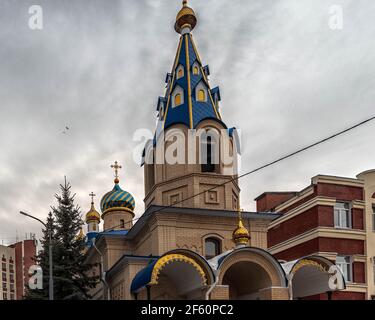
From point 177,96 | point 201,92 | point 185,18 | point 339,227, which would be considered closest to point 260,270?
point 339,227

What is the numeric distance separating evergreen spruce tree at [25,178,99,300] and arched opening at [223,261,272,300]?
23.3ft

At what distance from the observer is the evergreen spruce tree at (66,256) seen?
2716 cm

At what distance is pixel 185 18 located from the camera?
28844 millimetres

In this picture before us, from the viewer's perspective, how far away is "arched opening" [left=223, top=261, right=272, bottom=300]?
22.6m

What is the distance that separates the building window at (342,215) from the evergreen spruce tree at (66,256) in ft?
40.6

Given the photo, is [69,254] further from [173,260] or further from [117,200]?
[117,200]

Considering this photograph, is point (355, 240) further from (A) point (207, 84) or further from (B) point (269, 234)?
(A) point (207, 84)

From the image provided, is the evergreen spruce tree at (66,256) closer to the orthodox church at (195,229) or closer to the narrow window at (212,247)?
the orthodox church at (195,229)

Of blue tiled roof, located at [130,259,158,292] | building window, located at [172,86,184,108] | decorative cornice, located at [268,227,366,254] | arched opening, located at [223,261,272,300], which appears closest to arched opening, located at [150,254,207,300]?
blue tiled roof, located at [130,259,158,292]

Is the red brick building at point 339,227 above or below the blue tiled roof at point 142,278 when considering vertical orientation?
above

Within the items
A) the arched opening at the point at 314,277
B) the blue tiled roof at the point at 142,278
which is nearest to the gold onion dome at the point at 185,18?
the blue tiled roof at the point at 142,278

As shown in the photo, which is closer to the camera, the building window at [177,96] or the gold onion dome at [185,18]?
the building window at [177,96]
